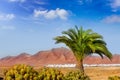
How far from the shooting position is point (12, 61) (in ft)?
656

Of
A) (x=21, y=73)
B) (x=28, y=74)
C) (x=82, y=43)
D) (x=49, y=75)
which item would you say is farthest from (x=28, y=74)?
(x=82, y=43)

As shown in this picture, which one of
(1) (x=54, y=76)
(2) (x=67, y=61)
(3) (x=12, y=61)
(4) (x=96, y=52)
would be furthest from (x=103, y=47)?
(3) (x=12, y=61)

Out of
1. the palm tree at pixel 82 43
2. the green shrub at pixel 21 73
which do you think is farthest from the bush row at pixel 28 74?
the palm tree at pixel 82 43

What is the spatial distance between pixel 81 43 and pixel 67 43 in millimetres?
1198

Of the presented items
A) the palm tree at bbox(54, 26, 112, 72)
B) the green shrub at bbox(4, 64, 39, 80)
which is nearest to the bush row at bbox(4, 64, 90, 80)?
the green shrub at bbox(4, 64, 39, 80)

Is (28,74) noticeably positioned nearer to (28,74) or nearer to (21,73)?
(28,74)

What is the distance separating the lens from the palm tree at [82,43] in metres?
32.1

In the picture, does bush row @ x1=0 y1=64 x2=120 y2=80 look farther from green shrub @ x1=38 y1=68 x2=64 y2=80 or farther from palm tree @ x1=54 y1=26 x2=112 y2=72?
palm tree @ x1=54 y1=26 x2=112 y2=72

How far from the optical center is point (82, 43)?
3250 cm

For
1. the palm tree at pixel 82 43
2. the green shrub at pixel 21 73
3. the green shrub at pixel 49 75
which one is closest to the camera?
the green shrub at pixel 21 73

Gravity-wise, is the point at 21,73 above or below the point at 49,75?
above

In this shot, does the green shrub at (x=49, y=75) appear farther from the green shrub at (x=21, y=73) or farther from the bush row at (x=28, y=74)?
the green shrub at (x=21, y=73)

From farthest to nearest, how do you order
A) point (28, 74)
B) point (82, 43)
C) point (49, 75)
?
point (82, 43)
point (49, 75)
point (28, 74)

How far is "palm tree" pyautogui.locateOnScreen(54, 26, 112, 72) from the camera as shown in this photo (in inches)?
1262
